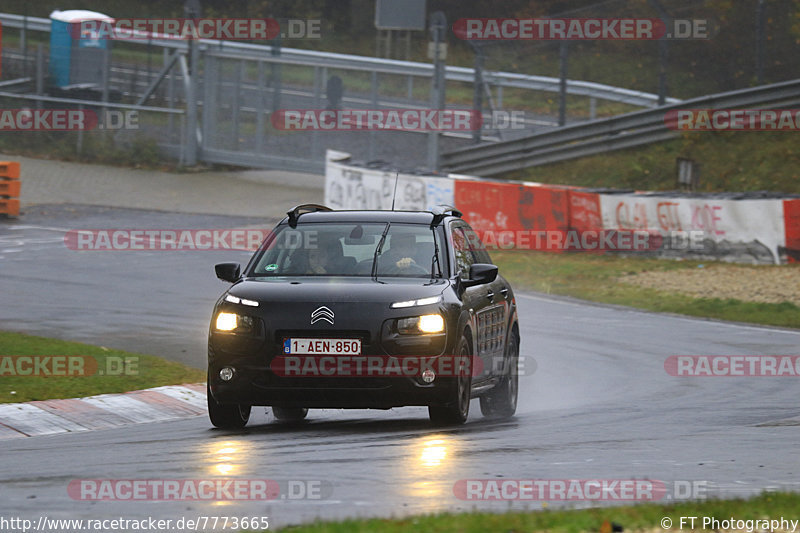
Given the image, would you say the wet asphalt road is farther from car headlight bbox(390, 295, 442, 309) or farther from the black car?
car headlight bbox(390, 295, 442, 309)

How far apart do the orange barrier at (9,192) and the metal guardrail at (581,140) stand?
33.1 ft

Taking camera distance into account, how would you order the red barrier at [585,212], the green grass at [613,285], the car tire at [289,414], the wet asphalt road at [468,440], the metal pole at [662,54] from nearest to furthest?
the wet asphalt road at [468,440] → the car tire at [289,414] → the green grass at [613,285] → the red barrier at [585,212] → the metal pole at [662,54]

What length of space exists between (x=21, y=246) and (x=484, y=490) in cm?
1982

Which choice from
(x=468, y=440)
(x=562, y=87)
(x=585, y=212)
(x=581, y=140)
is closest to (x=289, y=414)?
(x=468, y=440)

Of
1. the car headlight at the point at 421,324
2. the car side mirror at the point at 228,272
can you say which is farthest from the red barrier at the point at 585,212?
the car headlight at the point at 421,324

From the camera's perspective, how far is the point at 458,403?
32.0 ft

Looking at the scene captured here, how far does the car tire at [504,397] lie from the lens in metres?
11.4

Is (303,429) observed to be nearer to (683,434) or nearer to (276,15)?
(683,434)

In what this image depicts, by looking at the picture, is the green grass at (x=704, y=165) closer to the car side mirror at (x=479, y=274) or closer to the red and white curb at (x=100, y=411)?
the red and white curb at (x=100, y=411)

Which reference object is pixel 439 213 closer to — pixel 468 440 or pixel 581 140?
pixel 468 440

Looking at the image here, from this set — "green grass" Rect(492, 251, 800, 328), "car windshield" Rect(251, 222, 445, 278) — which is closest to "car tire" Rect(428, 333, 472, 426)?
"car windshield" Rect(251, 222, 445, 278)

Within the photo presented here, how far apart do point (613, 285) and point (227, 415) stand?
13.2m

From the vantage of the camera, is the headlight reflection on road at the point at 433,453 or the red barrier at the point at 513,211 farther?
the red barrier at the point at 513,211

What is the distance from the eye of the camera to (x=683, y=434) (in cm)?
989
